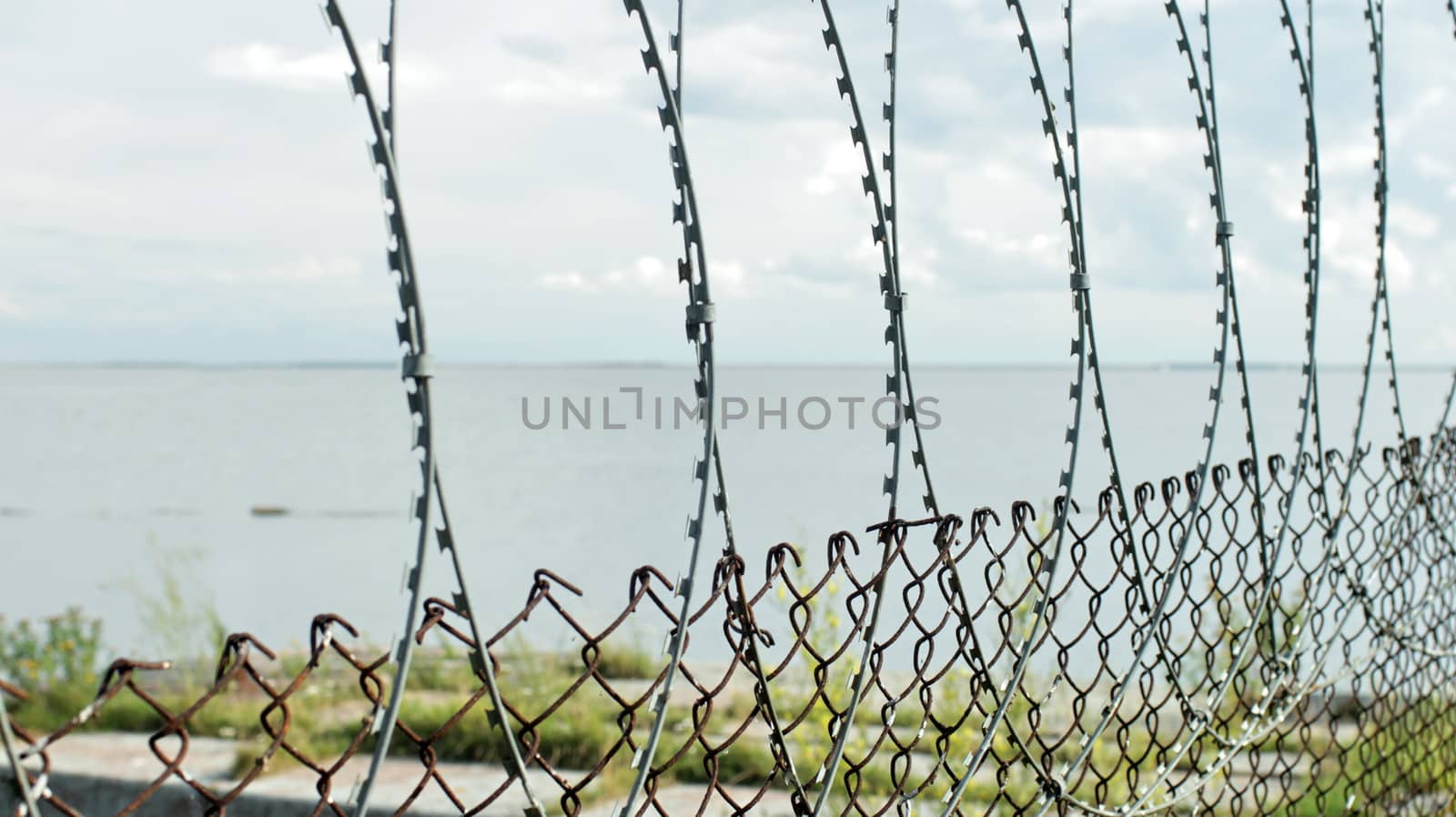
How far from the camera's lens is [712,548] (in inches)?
408

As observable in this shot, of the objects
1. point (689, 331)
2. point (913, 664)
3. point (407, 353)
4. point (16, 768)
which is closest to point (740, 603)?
point (689, 331)

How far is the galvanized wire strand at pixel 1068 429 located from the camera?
1.56 meters

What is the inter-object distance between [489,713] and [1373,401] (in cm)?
5011

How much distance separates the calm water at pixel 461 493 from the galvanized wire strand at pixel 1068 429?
30 centimetres

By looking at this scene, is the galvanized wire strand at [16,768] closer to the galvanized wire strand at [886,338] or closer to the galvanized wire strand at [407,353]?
the galvanized wire strand at [407,353]

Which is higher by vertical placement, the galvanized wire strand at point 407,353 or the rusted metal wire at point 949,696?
the galvanized wire strand at point 407,353

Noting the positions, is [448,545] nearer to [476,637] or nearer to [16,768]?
[476,637]

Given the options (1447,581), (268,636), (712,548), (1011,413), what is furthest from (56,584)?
(1011,413)

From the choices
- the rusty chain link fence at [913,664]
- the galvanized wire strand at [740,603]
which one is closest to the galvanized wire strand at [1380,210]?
the rusty chain link fence at [913,664]

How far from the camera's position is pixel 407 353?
96cm

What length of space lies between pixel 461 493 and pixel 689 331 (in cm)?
2173

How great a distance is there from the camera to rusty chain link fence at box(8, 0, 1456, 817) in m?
1.04

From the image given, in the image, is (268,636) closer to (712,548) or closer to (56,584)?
→ (712,548)

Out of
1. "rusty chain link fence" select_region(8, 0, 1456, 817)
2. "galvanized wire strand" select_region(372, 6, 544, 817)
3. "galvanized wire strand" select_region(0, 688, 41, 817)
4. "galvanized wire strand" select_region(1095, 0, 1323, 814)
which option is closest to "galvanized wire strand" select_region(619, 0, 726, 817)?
"rusty chain link fence" select_region(8, 0, 1456, 817)
